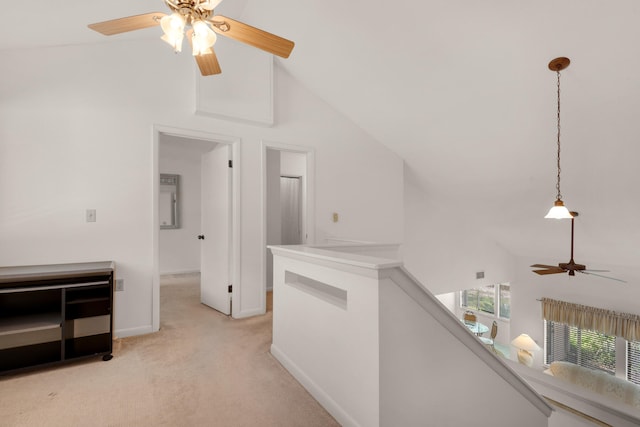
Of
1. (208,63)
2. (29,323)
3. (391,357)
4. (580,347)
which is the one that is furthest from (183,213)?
(580,347)

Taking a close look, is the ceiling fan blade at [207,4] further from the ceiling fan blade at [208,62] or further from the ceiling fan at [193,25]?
the ceiling fan blade at [208,62]

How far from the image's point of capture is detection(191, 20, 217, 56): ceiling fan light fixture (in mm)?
1618

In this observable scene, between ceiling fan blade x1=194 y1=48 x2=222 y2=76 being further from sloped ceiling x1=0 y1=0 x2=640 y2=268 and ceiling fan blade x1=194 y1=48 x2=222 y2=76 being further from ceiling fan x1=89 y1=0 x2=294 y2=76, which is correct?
sloped ceiling x1=0 y1=0 x2=640 y2=268

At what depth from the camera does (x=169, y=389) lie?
1.98 m

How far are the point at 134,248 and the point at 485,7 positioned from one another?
361cm

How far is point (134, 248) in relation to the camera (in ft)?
9.50

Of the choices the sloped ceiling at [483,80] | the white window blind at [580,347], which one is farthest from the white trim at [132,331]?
the white window blind at [580,347]

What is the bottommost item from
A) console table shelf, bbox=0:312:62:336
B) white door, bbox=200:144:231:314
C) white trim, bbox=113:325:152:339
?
white trim, bbox=113:325:152:339

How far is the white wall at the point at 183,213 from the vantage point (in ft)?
18.9

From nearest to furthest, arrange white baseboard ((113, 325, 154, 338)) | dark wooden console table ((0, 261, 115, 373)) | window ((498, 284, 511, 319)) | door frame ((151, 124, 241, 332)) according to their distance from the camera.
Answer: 1. dark wooden console table ((0, 261, 115, 373))
2. white baseboard ((113, 325, 154, 338))
3. door frame ((151, 124, 241, 332))
4. window ((498, 284, 511, 319))

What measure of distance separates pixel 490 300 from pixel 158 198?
348 inches

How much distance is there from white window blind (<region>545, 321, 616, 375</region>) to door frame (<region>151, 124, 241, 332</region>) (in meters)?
7.30

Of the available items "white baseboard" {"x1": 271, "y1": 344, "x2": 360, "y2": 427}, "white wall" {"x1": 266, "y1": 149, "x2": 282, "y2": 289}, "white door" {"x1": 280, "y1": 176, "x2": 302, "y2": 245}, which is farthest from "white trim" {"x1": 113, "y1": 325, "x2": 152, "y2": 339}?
"white door" {"x1": 280, "y1": 176, "x2": 302, "y2": 245}

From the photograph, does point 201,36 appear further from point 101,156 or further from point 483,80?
point 483,80
